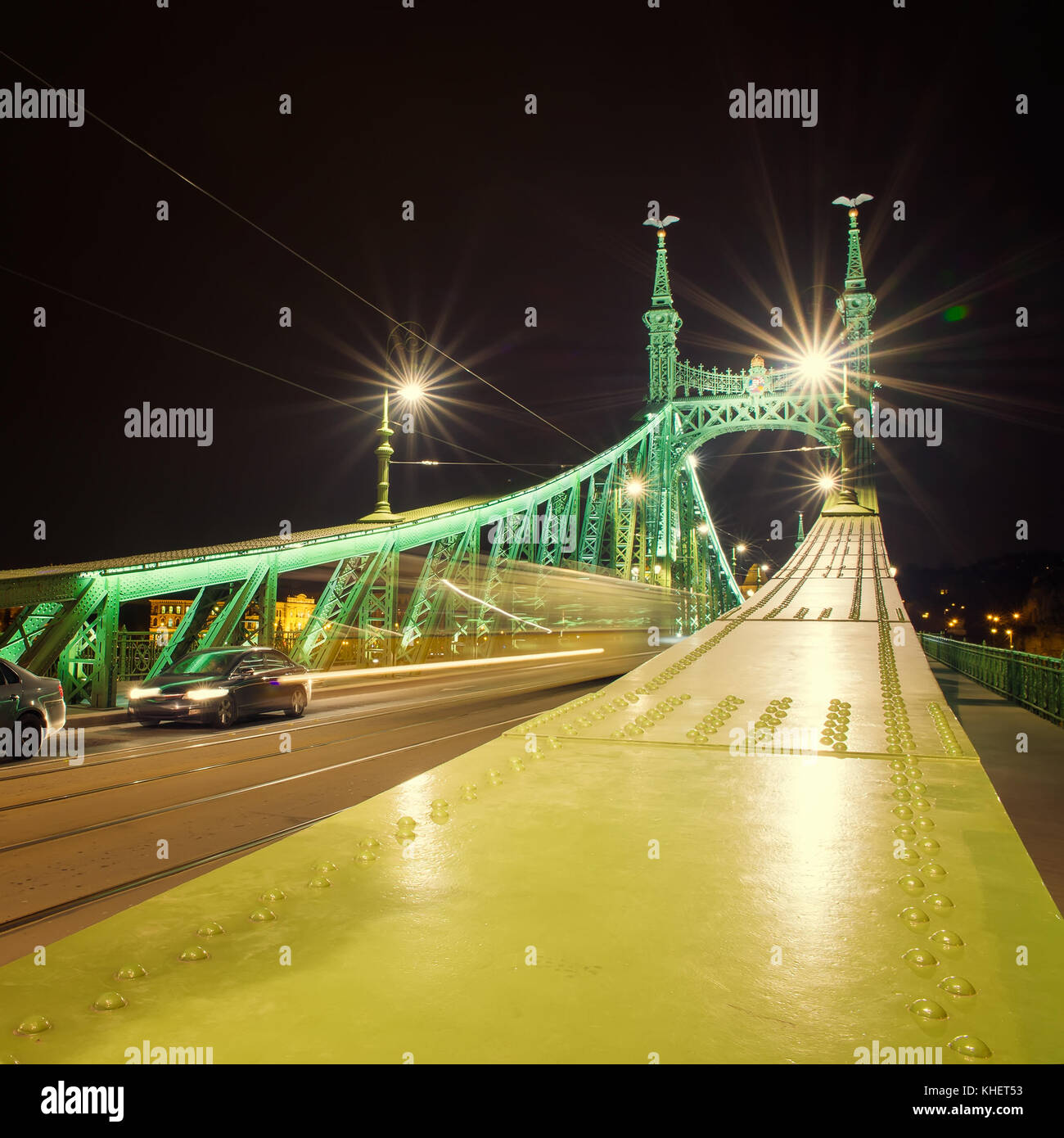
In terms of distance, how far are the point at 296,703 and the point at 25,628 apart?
4.97 m

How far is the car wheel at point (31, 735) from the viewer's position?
8977 millimetres

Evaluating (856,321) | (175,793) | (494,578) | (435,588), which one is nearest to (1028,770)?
(175,793)

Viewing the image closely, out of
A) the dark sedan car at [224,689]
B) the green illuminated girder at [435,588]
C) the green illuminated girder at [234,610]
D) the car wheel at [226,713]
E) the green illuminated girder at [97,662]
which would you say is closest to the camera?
the dark sedan car at [224,689]

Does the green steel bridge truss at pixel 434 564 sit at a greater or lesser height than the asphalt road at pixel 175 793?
greater

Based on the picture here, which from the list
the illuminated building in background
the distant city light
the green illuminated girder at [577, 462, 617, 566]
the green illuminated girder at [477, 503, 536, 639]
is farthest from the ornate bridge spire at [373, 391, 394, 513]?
the illuminated building in background

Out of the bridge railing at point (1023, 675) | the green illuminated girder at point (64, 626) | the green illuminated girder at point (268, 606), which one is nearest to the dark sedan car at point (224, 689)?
the green illuminated girder at point (64, 626)

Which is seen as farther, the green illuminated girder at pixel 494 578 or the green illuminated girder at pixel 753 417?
the green illuminated girder at pixel 753 417

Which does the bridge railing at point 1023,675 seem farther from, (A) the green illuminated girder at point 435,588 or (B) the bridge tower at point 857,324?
(B) the bridge tower at point 857,324

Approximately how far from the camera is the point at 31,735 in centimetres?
916

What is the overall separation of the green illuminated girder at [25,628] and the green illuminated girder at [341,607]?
5473mm

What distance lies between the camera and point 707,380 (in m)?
51.3

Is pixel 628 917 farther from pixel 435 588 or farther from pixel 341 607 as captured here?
pixel 435 588

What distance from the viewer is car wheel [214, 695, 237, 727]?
37.3 feet
